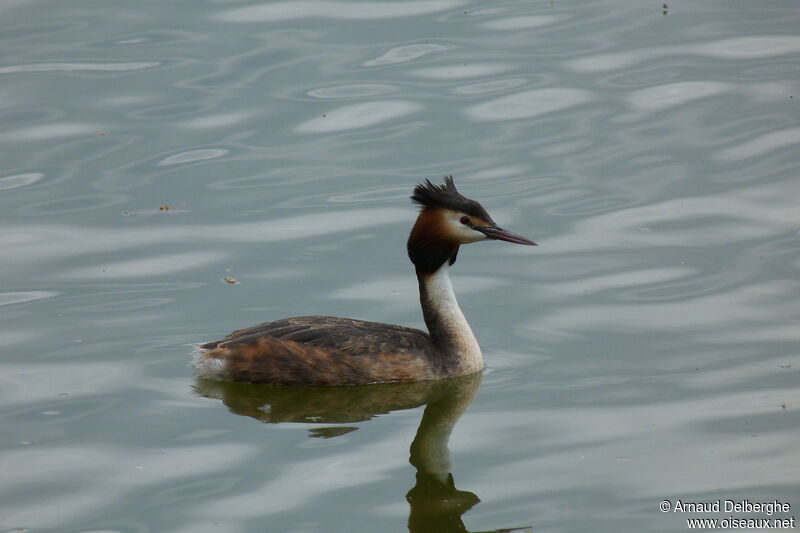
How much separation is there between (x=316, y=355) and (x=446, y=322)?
946 mm

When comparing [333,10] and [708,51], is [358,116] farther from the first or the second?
[708,51]

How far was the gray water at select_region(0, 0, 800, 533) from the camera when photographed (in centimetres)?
746

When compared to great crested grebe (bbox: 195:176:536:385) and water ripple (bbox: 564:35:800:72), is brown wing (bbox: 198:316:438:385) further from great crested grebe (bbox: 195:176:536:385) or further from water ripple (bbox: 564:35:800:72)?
water ripple (bbox: 564:35:800:72)

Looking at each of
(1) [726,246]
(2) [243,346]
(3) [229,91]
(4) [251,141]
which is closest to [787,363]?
(1) [726,246]

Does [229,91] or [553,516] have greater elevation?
[229,91]

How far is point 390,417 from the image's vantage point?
8.54 metres

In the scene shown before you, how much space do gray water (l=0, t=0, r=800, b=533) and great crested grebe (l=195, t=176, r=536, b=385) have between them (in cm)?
17

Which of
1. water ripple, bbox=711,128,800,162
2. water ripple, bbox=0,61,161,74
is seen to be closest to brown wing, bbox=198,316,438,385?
water ripple, bbox=711,128,800,162

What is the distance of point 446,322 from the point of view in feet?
30.8

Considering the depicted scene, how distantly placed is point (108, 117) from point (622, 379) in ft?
22.5

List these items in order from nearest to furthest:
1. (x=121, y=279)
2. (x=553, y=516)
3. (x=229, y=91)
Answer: (x=553, y=516) → (x=121, y=279) → (x=229, y=91)

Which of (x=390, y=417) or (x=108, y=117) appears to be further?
(x=108, y=117)

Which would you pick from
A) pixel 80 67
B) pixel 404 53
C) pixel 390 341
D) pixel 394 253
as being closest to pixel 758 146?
pixel 394 253

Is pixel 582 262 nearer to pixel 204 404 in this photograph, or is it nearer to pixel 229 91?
pixel 204 404
